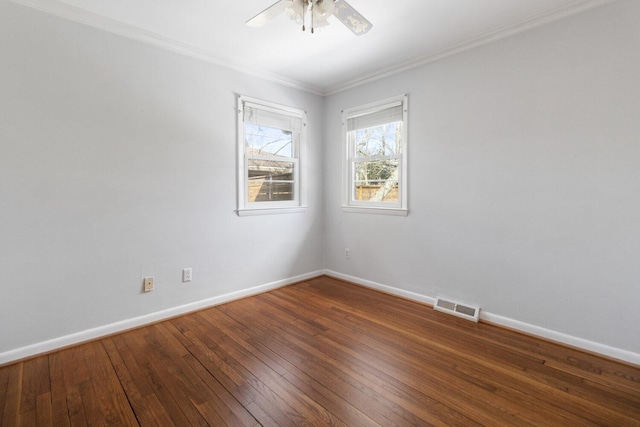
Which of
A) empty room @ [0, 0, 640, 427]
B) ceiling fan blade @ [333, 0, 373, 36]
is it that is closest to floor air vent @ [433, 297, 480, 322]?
empty room @ [0, 0, 640, 427]

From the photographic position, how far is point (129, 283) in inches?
98.4

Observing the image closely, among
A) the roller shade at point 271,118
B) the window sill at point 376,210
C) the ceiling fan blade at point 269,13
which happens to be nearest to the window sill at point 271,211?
the window sill at point 376,210

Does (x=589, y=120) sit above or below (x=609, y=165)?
above

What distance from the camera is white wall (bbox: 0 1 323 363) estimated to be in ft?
6.66

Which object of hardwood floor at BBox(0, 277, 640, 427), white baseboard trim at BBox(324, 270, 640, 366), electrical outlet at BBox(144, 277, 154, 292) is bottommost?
hardwood floor at BBox(0, 277, 640, 427)

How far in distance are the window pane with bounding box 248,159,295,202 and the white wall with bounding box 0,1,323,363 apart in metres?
0.28

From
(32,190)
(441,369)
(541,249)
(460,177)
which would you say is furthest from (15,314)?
(541,249)

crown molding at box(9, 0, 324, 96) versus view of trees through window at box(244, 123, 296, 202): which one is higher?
crown molding at box(9, 0, 324, 96)

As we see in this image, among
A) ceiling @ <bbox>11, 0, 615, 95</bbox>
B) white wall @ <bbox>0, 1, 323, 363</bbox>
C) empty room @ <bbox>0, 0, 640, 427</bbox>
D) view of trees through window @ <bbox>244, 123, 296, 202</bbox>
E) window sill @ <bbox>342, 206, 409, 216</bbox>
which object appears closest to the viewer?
empty room @ <bbox>0, 0, 640, 427</bbox>

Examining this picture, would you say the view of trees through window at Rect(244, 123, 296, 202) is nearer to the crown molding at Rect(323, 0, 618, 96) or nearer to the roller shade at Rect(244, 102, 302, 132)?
the roller shade at Rect(244, 102, 302, 132)

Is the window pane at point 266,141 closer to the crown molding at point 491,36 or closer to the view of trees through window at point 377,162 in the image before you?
the view of trees through window at point 377,162

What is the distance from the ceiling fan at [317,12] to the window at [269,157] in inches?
55.2

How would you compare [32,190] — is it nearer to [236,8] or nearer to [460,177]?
[236,8]

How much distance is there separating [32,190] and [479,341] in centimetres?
344
